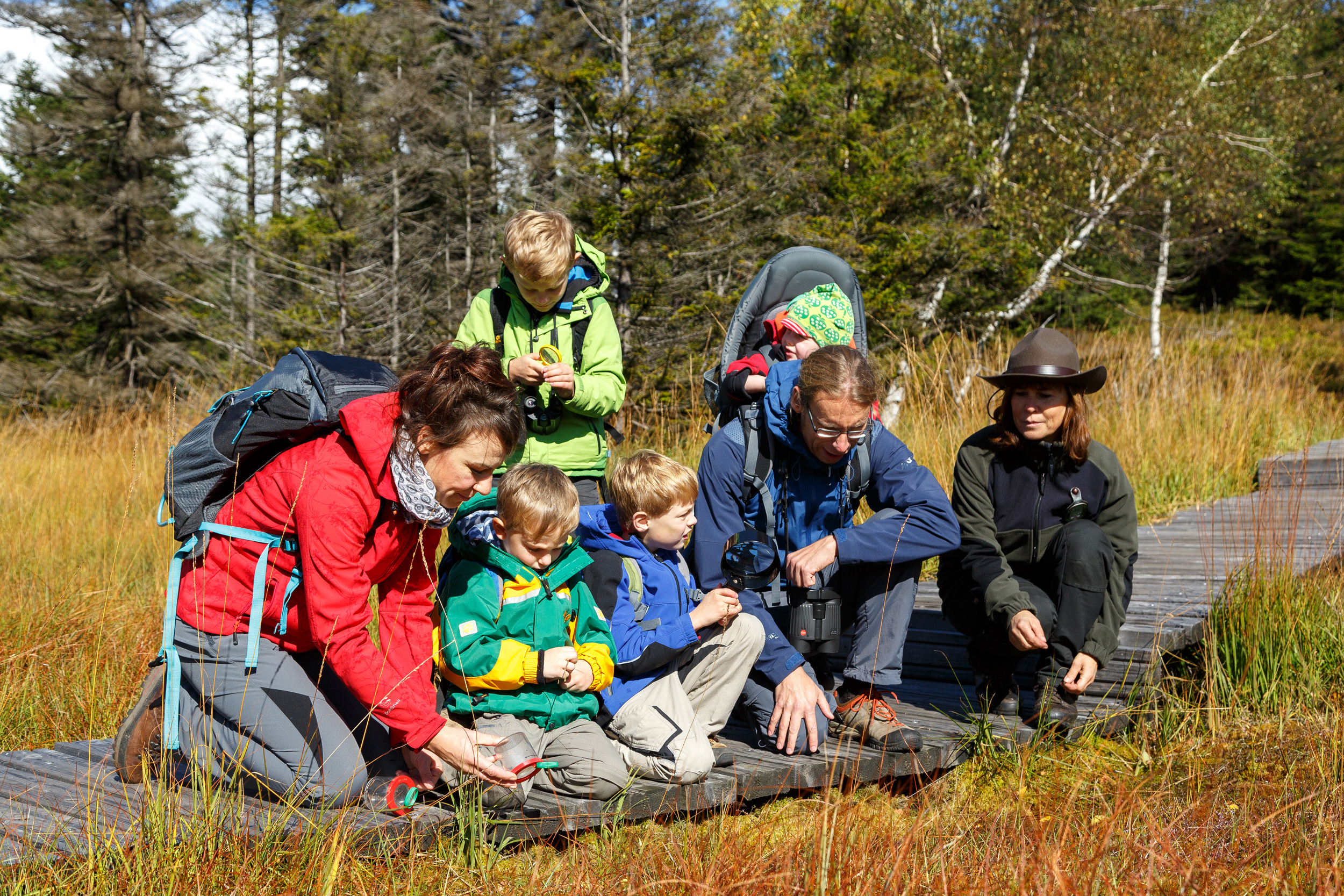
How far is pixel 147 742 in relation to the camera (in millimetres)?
2523

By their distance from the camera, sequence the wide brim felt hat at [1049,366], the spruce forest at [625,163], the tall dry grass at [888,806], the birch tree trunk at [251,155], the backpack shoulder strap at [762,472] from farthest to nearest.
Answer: the birch tree trunk at [251,155] → the spruce forest at [625,163] → the wide brim felt hat at [1049,366] → the backpack shoulder strap at [762,472] → the tall dry grass at [888,806]

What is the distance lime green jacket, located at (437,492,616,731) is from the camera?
2543 millimetres

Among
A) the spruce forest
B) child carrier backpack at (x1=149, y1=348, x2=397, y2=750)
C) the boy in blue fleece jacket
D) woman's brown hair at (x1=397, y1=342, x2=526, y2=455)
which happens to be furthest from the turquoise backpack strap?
the spruce forest

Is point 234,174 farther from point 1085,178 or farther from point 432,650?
point 432,650

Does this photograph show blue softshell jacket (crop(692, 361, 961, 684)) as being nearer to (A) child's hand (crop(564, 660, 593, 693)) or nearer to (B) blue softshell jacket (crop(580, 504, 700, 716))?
(B) blue softshell jacket (crop(580, 504, 700, 716))

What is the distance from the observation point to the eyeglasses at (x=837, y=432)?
298 centimetres

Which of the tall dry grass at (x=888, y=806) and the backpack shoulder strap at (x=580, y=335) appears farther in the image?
the backpack shoulder strap at (x=580, y=335)

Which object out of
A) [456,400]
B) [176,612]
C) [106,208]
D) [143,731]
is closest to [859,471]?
[456,400]

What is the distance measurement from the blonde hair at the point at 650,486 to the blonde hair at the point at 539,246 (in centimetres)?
101

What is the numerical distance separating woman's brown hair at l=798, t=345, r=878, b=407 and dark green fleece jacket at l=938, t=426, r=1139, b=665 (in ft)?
2.59

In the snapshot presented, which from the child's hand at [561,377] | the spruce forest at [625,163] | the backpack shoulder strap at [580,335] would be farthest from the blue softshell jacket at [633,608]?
the spruce forest at [625,163]

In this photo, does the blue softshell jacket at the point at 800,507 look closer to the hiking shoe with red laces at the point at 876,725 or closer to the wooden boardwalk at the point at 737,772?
the hiking shoe with red laces at the point at 876,725

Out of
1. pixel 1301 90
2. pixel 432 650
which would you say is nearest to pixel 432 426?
pixel 432 650

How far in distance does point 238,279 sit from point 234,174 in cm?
283
